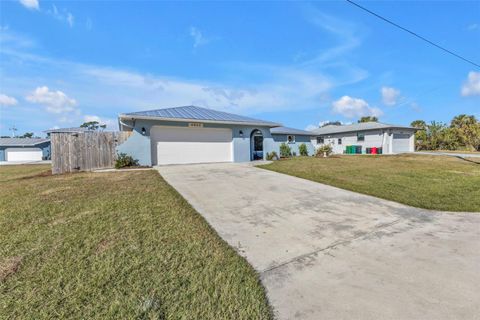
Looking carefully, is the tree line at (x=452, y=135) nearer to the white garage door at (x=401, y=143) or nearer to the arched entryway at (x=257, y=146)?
the white garage door at (x=401, y=143)

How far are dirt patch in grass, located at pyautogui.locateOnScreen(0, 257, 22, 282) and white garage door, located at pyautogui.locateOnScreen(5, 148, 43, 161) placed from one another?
42.4 metres

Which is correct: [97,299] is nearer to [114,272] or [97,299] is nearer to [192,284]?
[114,272]

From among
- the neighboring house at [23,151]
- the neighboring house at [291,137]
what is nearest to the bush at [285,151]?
the neighboring house at [291,137]

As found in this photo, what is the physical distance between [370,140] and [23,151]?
163ft

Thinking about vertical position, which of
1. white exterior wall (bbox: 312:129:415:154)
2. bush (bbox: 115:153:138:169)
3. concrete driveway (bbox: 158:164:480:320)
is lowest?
concrete driveway (bbox: 158:164:480:320)

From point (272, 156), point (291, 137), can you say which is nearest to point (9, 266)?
point (272, 156)

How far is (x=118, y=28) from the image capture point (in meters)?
9.36

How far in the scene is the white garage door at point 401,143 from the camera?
25.4 meters

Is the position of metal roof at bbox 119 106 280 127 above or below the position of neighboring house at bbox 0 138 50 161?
above

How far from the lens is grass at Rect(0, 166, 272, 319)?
6.39ft

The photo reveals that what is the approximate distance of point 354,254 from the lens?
300 centimetres

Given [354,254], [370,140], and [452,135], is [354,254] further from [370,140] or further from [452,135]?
[452,135]

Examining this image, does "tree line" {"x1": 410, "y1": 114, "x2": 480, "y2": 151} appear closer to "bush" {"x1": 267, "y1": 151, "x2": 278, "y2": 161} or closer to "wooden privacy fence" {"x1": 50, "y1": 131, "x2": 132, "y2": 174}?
"bush" {"x1": 267, "y1": 151, "x2": 278, "y2": 161}

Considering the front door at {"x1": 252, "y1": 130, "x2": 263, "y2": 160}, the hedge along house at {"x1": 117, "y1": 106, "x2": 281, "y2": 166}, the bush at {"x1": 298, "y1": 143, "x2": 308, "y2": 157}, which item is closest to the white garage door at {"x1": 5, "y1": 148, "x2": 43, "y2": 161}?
the hedge along house at {"x1": 117, "y1": 106, "x2": 281, "y2": 166}
